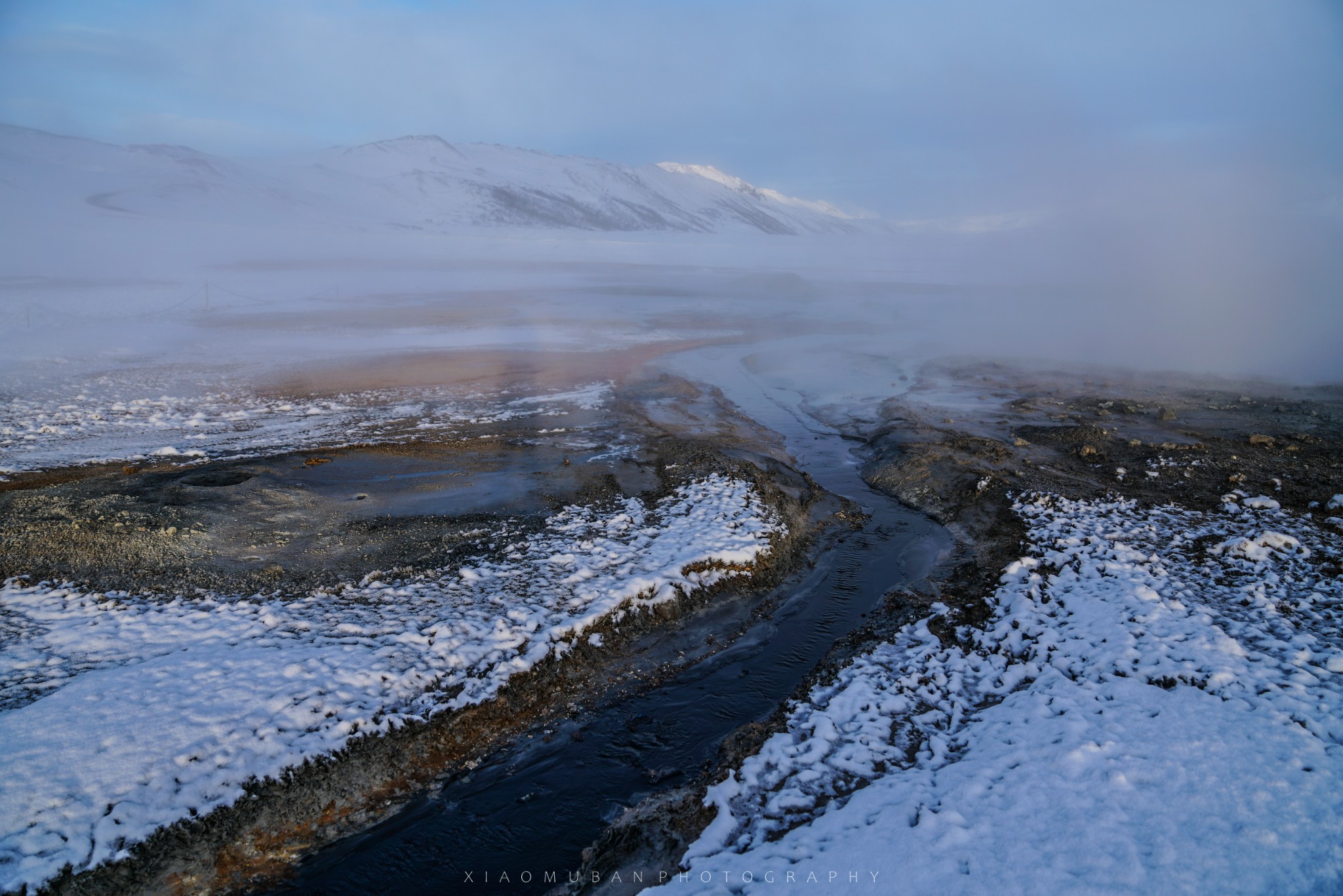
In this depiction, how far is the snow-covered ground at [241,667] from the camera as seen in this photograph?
19.6ft

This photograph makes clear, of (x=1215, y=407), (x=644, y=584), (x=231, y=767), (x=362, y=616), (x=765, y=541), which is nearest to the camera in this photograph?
(x=231, y=767)

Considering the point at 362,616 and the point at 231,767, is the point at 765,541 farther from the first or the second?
the point at 231,767

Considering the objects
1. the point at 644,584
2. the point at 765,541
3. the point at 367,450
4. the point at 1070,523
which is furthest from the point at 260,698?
the point at 1070,523

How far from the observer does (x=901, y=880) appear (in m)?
5.22

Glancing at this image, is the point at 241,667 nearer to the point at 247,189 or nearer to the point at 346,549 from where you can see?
the point at 346,549

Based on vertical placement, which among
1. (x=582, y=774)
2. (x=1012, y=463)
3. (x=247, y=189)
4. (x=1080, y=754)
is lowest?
(x=582, y=774)

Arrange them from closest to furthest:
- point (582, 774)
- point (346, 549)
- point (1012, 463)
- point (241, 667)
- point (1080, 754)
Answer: point (1080, 754), point (582, 774), point (241, 667), point (346, 549), point (1012, 463)

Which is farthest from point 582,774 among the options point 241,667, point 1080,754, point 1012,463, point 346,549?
point 1012,463

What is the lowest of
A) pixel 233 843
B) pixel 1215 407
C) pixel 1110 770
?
pixel 233 843

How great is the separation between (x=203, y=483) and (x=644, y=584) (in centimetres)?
901

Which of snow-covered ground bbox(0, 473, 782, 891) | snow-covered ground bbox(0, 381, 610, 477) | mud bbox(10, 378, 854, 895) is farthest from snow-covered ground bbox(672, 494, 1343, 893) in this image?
snow-covered ground bbox(0, 381, 610, 477)

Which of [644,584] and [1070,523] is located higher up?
[1070,523]

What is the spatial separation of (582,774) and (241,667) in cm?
419

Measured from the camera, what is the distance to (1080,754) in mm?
6324
